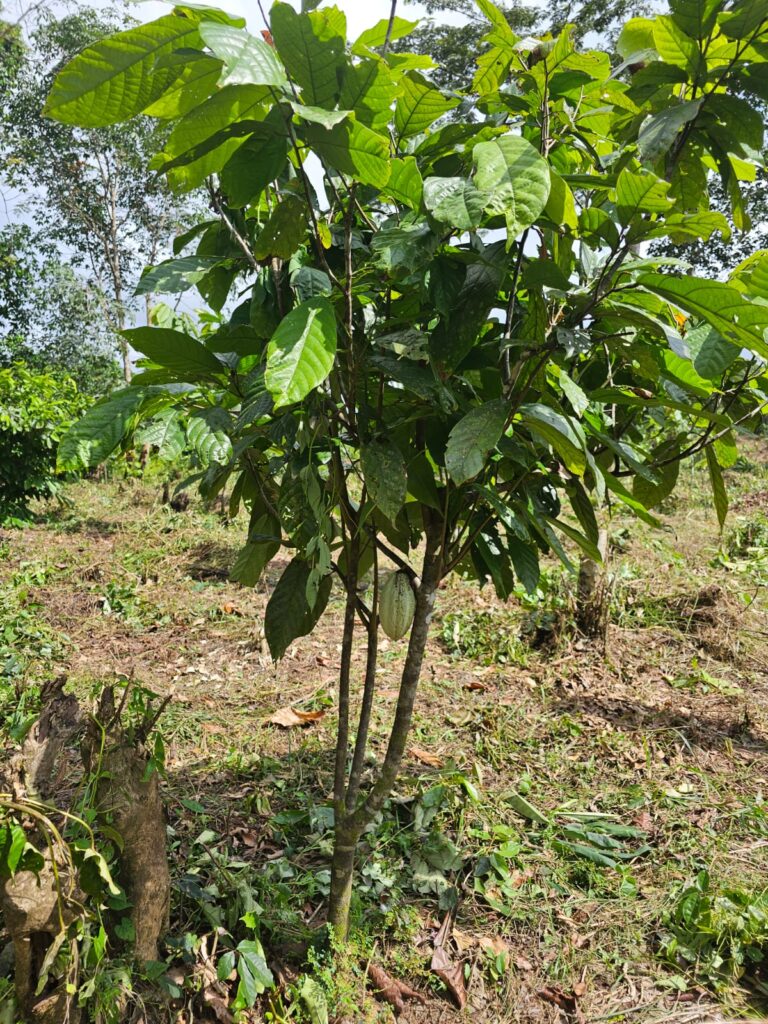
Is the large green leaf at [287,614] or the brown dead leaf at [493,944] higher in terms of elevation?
the large green leaf at [287,614]

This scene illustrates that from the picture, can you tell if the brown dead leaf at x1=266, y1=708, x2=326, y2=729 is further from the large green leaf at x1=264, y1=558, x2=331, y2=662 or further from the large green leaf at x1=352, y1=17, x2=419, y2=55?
the large green leaf at x1=352, y1=17, x2=419, y2=55

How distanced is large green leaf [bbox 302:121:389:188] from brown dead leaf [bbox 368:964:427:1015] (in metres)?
1.34

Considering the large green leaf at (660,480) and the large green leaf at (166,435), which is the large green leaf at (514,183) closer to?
the large green leaf at (166,435)

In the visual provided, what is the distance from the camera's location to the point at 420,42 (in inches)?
421

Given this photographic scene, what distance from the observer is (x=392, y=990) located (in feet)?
4.22

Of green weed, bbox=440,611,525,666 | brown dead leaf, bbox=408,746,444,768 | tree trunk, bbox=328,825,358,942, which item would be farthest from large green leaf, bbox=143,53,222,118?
green weed, bbox=440,611,525,666

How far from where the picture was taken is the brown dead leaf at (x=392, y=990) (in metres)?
1.27

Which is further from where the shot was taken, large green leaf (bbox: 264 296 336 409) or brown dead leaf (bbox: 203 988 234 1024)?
brown dead leaf (bbox: 203 988 234 1024)

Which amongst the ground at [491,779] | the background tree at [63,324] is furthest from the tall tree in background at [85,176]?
the ground at [491,779]

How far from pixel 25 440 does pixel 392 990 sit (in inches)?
174

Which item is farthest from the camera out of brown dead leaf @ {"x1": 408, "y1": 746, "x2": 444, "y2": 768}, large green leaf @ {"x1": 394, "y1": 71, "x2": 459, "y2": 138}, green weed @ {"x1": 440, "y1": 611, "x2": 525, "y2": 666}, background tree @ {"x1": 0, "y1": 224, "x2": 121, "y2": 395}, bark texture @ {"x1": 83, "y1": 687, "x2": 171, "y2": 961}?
background tree @ {"x1": 0, "y1": 224, "x2": 121, "y2": 395}

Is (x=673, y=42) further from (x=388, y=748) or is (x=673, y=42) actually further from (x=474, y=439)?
(x=388, y=748)

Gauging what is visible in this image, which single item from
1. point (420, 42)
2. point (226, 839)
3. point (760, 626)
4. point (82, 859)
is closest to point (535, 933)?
point (226, 839)

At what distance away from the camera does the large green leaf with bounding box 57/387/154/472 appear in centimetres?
83
